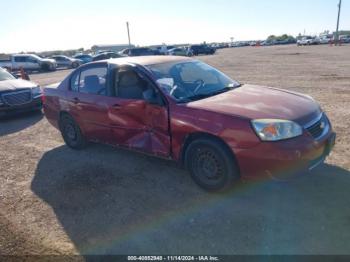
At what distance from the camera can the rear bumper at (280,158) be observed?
346cm

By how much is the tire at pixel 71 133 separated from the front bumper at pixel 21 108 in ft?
11.6

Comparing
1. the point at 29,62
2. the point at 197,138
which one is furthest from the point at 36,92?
the point at 29,62

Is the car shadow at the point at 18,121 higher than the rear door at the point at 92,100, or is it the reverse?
the rear door at the point at 92,100

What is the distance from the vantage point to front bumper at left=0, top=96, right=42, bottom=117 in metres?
8.85

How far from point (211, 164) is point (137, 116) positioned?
51.2 inches

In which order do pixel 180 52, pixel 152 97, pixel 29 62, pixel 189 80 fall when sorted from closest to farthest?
pixel 152 97 < pixel 189 80 < pixel 29 62 < pixel 180 52

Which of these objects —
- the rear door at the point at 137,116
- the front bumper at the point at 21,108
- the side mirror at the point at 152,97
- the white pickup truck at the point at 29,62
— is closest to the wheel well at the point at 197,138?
the rear door at the point at 137,116

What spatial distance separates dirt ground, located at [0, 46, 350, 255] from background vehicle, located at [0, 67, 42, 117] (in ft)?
12.7

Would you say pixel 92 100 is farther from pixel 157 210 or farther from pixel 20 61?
pixel 20 61

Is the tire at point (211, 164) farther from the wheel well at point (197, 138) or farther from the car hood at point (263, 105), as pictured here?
the car hood at point (263, 105)

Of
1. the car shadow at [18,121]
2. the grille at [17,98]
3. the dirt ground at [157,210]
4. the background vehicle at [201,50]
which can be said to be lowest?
the background vehicle at [201,50]

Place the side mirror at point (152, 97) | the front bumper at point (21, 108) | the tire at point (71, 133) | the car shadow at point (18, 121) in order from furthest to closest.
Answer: the front bumper at point (21, 108), the car shadow at point (18, 121), the tire at point (71, 133), the side mirror at point (152, 97)

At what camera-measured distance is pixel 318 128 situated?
12.8 ft

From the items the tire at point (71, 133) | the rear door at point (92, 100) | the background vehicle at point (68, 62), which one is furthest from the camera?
the background vehicle at point (68, 62)
